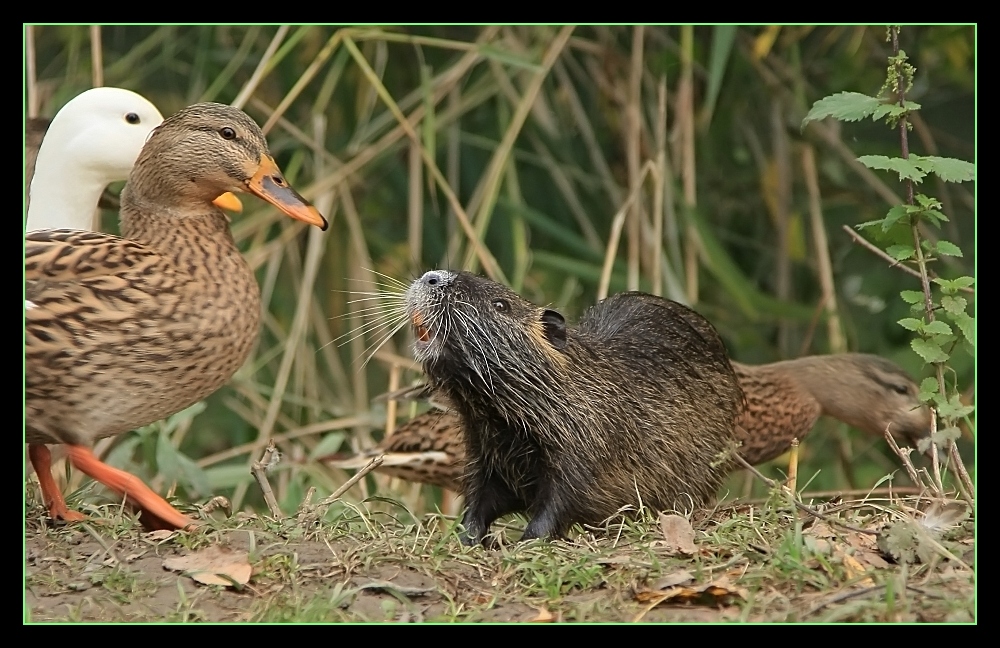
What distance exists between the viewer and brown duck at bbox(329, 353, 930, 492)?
5363mm

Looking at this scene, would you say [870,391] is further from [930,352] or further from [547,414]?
[547,414]

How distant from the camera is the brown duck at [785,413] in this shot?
17.6ft

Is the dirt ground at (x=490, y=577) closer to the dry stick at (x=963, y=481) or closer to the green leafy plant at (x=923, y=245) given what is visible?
the dry stick at (x=963, y=481)

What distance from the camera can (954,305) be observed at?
412 cm

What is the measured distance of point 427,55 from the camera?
21.6ft

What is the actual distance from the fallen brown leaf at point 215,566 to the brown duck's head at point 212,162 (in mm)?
1088

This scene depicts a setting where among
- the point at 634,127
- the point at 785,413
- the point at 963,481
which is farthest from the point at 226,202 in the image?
the point at 785,413

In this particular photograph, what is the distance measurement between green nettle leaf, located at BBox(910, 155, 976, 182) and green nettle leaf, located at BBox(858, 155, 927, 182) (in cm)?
3

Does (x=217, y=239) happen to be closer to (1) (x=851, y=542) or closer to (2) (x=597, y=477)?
(2) (x=597, y=477)

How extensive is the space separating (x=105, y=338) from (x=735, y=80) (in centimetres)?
405

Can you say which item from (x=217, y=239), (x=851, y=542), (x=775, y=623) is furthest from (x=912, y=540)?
(x=217, y=239)

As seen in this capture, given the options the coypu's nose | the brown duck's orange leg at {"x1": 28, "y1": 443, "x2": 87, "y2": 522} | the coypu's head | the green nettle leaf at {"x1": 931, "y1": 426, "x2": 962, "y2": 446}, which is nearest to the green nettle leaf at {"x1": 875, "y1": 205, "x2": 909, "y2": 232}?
the green nettle leaf at {"x1": 931, "y1": 426, "x2": 962, "y2": 446}

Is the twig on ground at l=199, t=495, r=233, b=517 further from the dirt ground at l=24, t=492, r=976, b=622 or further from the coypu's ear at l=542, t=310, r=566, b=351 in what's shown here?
the coypu's ear at l=542, t=310, r=566, b=351

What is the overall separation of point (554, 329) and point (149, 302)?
4.01 feet
